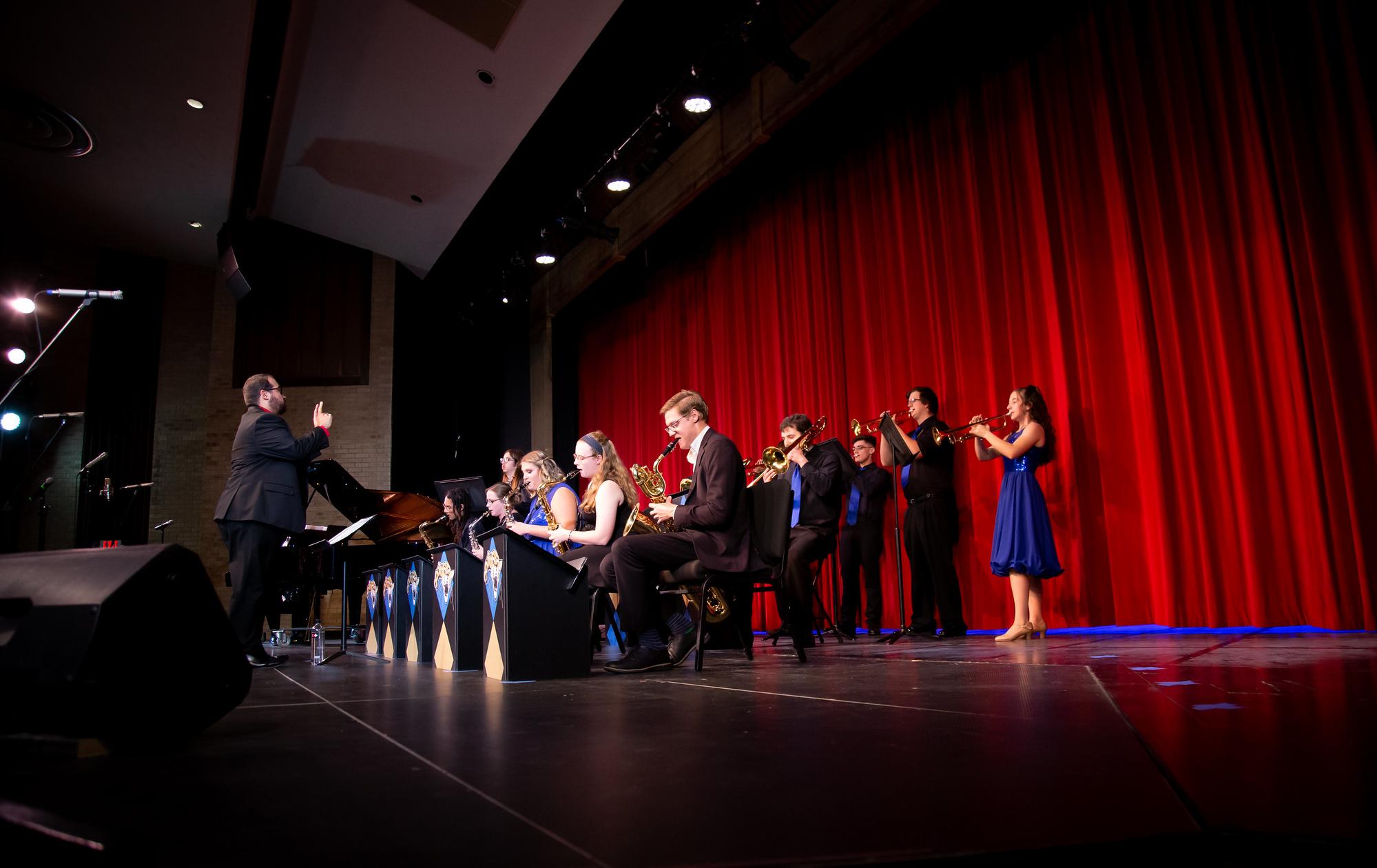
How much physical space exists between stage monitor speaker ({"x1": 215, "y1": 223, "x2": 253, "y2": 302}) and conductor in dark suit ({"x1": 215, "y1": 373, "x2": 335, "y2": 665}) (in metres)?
5.65

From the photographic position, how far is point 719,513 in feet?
11.4

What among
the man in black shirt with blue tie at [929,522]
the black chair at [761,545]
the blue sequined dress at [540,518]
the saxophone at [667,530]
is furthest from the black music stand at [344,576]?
the man in black shirt with blue tie at [929,522]

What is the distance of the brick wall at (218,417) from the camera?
10.4 m

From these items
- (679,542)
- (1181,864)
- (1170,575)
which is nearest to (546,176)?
(679,542)

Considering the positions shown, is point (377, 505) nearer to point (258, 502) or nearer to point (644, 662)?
Answer: point (258, 502)

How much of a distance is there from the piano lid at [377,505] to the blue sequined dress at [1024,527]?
3.87 m

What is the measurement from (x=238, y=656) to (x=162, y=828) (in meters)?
0.95

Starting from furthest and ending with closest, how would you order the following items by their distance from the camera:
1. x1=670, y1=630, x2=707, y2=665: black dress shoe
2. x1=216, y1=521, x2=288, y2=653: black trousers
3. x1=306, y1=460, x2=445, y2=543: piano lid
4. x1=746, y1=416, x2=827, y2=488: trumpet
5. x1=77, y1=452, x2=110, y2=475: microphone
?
x1=77, y1=452, x2=110, y2=475: microphone, x1=746, y1=416, x2=827, y2=488: trumpet, x1=306, y1=460, x2=445, y2=543: piano lid, x1=216, y1=521, x2=288, y2=653: black trousers, x1=670, y1=630, x2=707, y2=665: black dress shoe

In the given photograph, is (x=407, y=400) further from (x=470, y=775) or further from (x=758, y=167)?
(x=470, y=775)

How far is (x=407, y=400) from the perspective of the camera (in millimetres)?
10992

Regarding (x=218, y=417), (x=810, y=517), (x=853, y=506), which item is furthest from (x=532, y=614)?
(x=218, y=417)

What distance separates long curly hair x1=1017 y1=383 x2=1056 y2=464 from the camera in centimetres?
499

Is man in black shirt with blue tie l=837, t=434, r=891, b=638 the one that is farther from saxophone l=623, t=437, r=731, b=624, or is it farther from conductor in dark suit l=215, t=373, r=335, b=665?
conductor in dark suit l=215, t=373, r=335, b=665

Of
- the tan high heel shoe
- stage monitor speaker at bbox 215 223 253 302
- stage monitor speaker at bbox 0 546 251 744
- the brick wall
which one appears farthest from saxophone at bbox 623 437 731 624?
stage monitor speaker at bbox 215 223 253 302
